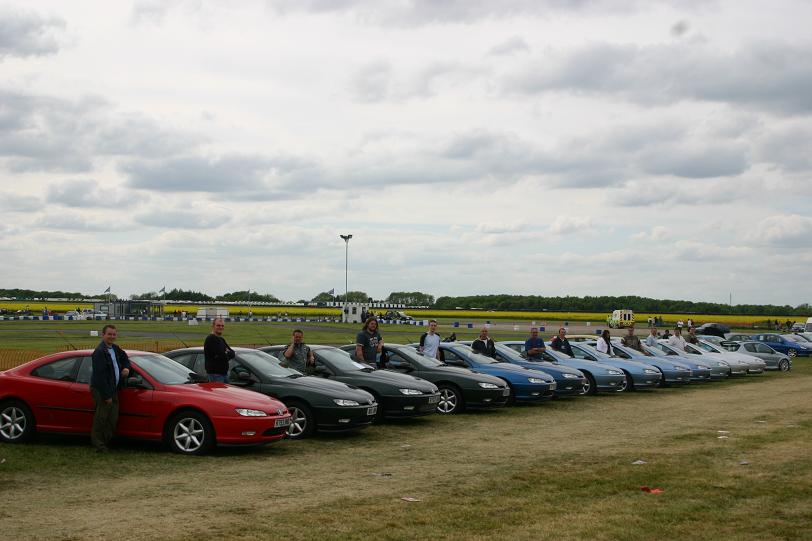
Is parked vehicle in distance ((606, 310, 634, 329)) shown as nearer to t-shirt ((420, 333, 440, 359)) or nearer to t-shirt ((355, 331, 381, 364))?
t-shirt ((420, 333, 440, 359))

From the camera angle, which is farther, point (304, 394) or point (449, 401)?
point (449, 401)

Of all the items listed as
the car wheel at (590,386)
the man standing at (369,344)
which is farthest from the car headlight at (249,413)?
the car wheel at (590,386)

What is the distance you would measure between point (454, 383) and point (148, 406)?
22.0 ft

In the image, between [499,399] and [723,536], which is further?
[499,399]

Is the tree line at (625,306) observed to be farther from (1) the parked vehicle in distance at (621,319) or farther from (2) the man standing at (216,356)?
(2) the man standing at (216,356)

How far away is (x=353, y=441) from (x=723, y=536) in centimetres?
700

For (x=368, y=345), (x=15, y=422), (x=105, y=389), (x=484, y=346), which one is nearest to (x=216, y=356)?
(x=105, y=389)

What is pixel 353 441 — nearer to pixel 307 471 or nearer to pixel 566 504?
pixel 307 471

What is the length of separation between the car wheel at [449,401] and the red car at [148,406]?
5383 millimetres

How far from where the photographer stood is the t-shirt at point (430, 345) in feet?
61.8

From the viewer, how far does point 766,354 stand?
34.0 metres

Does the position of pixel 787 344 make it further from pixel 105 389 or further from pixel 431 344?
pixel 105 389

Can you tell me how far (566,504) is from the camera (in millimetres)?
8523

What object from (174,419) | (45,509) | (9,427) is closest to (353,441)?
(174,419)
